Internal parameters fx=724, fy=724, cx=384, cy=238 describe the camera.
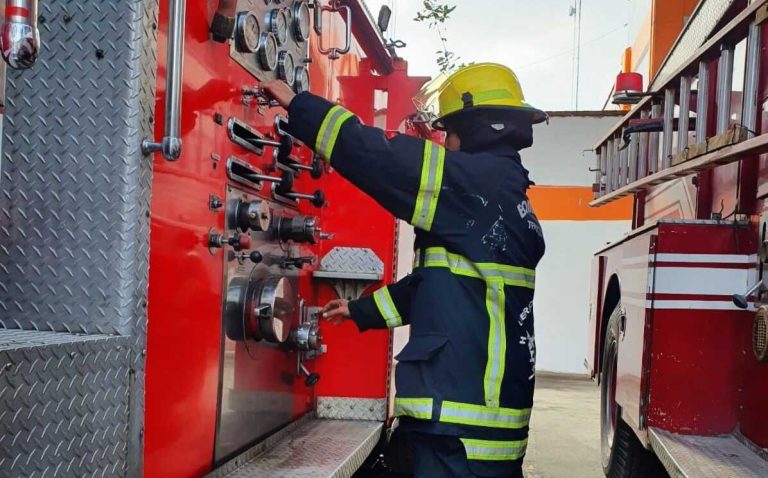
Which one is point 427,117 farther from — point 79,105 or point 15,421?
point 15,421

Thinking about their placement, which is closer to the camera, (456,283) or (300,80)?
(456,283)

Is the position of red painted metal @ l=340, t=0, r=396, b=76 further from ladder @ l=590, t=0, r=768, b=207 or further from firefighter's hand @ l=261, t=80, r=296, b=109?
ladder @ l=590, t=0, r=768, b=207

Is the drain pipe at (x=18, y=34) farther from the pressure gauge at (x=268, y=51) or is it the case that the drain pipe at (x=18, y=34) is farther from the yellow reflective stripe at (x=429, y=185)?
the pressure gauge at (x=268, y=51)

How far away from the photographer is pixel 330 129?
221cm

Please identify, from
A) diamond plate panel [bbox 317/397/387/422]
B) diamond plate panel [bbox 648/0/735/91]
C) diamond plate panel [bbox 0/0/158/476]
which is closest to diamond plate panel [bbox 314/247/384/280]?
diamond plate panel [bbox 317/397/387/422]

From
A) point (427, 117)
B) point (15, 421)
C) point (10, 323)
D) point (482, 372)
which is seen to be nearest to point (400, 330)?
point (427, 117)

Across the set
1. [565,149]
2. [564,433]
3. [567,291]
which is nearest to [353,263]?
[564,433]

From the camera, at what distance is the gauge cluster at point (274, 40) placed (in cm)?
252

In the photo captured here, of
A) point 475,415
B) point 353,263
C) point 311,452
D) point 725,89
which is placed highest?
point 725,89

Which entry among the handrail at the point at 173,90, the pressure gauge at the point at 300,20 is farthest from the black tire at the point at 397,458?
the handrail at the point at 173,90

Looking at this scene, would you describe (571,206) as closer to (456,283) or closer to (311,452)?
(311,452)

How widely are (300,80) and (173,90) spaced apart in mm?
1302

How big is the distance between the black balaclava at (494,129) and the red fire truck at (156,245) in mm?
748

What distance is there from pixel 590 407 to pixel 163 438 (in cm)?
675
